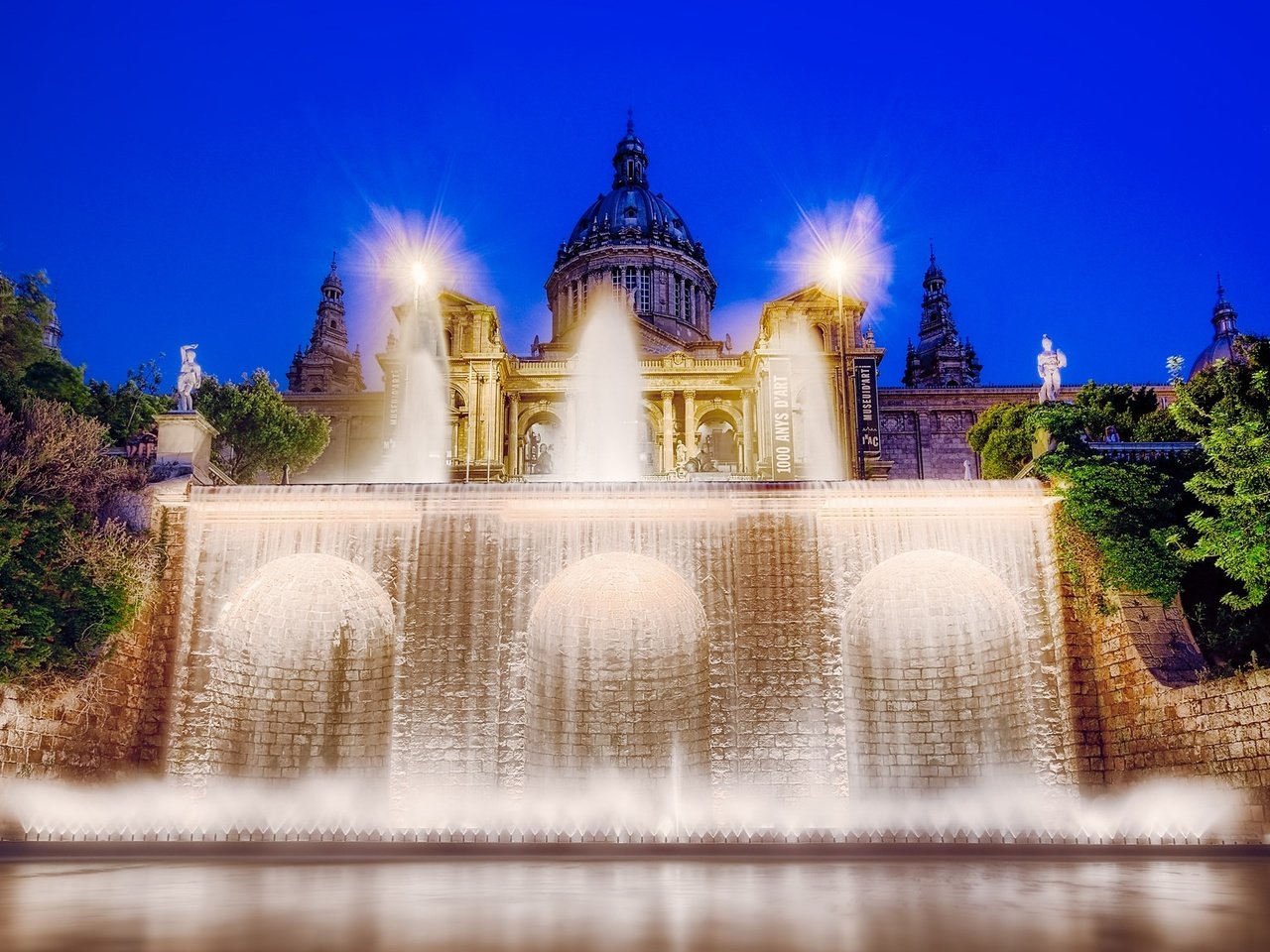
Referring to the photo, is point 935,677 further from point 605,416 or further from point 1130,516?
point 605,416

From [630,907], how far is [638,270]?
5527 cm

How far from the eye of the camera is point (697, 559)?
20438mm

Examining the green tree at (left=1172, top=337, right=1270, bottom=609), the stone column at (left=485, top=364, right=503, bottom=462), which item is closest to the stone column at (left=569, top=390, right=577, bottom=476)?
the stone column at (left=485, top=364, right=503, bottom=462)

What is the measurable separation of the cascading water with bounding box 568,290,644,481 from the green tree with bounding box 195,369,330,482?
12.1m

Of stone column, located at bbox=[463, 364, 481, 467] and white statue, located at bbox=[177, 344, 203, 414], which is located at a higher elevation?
stone column, located at bbox=[463, 364, 481, 467]

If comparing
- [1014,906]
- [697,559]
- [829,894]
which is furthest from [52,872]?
[697,559]

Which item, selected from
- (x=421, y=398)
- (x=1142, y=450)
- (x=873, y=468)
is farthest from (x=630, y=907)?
(x=421, y=398)

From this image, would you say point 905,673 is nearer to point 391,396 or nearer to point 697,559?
point 697,559

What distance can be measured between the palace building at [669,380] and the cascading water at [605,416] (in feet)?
1.83

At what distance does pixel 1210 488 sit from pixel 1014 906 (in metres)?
14.3

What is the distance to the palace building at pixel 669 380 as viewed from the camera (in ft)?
136

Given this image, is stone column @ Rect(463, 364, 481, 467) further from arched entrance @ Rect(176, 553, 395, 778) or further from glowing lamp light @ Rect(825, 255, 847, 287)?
glowing lamp light @ Rect(825, 255, 847, 287)

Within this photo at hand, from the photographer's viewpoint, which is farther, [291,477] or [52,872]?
[291,477]

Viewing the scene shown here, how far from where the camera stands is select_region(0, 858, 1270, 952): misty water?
5.60 m
